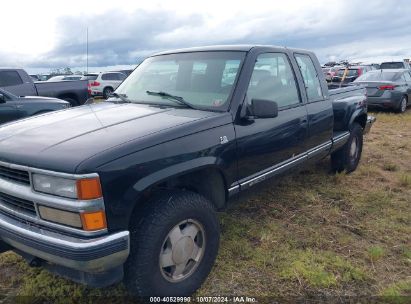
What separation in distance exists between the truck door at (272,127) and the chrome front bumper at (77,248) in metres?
1.31

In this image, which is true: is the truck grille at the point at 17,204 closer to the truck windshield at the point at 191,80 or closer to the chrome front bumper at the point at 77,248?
the chrome front bumper at the point at 77,248

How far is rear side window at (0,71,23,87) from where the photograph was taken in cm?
928

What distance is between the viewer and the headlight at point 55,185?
7.25ft

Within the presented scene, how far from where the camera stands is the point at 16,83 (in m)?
9.52

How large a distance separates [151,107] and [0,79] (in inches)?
296

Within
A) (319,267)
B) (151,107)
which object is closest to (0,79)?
(151,107)

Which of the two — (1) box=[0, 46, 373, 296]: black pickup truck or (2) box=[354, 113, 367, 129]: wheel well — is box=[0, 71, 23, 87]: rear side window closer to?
(1) box=[0, 46, 373, 296]: black pickup truck

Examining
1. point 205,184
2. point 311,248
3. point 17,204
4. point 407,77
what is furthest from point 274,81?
point 407,77

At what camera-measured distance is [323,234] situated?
3879 millimetres

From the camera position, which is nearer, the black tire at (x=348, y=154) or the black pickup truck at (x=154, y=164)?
the black pickup truck at (x=154, y=164)

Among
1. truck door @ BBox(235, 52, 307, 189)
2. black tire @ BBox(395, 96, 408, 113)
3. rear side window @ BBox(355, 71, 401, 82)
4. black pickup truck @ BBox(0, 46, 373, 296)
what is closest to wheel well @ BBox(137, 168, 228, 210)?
black pickup truck @ BBox(0, 46, 373, 296)

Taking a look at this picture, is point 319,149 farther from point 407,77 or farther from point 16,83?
point 407,77

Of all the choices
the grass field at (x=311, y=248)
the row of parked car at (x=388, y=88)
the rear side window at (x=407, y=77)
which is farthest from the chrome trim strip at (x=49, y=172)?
the rear side window at (x=407, y=77)

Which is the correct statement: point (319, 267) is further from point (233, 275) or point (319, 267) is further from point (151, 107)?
point (151, 107)
